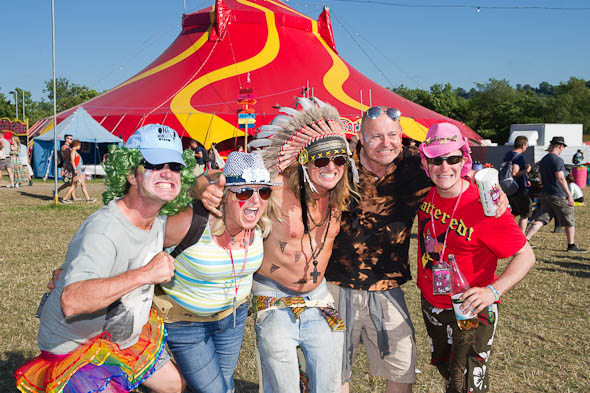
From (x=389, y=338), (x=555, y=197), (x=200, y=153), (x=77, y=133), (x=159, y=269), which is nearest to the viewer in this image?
(x=159, y=269)

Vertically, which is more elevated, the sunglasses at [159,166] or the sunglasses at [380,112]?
the sunglasses at [380,112]

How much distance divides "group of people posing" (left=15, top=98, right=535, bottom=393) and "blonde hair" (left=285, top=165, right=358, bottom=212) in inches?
0.4

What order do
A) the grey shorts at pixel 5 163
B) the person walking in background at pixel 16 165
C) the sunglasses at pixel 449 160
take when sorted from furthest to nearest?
the person walking in background at pixel 16 165, the grey shorts at pixel 5 163, the sunglasses at pixel 449 160

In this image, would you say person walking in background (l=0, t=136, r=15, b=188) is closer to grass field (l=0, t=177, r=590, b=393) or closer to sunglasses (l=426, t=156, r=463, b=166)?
grass field (l=0, t=177, r=590, b=393)

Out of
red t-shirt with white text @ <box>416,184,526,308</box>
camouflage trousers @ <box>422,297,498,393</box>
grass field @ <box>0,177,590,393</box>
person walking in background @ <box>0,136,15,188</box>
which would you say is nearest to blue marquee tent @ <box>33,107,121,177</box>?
person walking in background @ <box>0,136,15,188</box>

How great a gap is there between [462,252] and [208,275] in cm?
157

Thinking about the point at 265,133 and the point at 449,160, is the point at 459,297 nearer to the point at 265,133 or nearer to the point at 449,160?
the point at 449,160

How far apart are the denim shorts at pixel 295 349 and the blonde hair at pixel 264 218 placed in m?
0.41

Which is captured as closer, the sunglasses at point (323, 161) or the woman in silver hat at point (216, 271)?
the woman in silver hat at point (216, 271)

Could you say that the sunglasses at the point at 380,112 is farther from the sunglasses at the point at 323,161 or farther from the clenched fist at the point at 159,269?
the clenched fist at the point at 159,269

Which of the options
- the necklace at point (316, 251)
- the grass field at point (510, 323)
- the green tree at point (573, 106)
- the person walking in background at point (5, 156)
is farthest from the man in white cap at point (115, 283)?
the green tree at point (573, 106)

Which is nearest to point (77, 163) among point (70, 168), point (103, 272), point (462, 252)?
point (70, 168)

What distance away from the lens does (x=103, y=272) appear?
7.52 ft

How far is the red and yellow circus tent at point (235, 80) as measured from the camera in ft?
57.8
